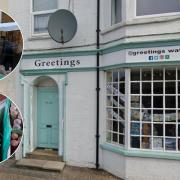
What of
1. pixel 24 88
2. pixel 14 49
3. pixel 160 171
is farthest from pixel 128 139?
pixel 14 49

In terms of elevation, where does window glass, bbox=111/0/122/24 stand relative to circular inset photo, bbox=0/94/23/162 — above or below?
above

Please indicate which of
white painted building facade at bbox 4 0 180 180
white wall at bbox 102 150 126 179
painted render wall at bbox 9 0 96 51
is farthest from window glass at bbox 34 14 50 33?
white wall at bbox 102 150 126 179

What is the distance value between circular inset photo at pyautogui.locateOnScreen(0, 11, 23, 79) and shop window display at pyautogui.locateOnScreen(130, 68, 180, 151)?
3963 millimetres

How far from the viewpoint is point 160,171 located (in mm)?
7211

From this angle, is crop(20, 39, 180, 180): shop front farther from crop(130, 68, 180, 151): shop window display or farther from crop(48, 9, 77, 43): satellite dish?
crop(48, 9, 77, 43): satellite dish

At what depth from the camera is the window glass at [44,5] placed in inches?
360

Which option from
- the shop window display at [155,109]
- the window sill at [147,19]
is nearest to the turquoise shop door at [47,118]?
the shop window display at [155,109]

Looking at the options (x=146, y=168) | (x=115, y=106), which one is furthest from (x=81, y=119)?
(x=146, y=168)

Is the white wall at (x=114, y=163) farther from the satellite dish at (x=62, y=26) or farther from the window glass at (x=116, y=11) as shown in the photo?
the window glass at (x=116, y=11)

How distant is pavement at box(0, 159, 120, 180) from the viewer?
7727 millimetres

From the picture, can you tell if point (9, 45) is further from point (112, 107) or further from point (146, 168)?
point (146, 168)

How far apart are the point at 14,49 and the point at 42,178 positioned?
165 inches

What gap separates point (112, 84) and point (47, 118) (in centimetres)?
263

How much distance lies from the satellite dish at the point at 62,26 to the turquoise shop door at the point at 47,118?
1.79 metres
